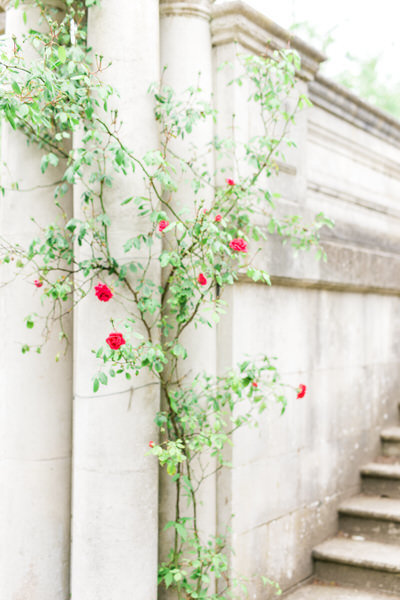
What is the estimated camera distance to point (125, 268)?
3180 millimetres

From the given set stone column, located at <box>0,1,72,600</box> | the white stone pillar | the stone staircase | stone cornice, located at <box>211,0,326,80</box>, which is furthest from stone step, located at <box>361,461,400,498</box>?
stone cornice, located at <box>211,0,326,80</box>

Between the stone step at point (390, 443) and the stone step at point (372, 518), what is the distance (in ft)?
1.83

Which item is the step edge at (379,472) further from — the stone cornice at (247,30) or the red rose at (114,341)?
the stone cornice at (247,30)

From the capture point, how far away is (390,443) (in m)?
5.38

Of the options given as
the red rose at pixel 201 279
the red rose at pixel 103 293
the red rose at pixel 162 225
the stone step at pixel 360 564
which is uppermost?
the red rose at pixel 162 225

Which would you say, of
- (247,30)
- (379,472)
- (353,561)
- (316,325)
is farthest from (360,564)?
(247,30)

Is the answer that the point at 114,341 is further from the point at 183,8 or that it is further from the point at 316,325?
the point at 316,325

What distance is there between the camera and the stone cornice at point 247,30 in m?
3.67

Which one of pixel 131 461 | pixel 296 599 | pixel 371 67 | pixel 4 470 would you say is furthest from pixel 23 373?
pixel 371 67

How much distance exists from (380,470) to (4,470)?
9.00 ft

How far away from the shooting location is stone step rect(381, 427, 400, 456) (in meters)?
5.34

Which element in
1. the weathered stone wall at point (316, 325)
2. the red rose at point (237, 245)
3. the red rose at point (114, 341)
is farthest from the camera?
the weathered stone wall at point (316, 325)

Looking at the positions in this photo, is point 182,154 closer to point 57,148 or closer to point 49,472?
point 57,148

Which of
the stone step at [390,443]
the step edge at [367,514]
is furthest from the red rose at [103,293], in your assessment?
the stone step at [390,443]
